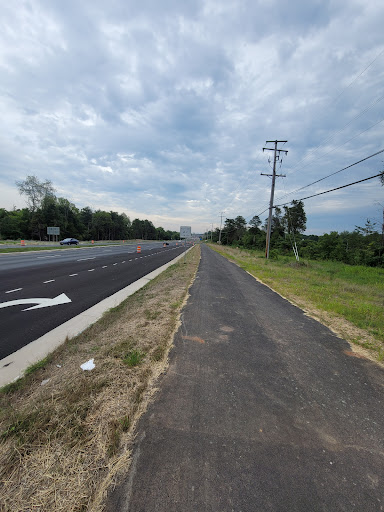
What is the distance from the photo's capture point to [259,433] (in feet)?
7.05

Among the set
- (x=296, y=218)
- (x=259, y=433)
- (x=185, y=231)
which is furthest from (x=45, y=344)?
(x=296, y=218)

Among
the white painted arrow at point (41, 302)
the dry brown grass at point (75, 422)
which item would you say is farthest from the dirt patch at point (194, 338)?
the white painted arrow at point (41, 302)

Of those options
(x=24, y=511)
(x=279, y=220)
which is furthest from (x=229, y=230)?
(x=24, y=511)

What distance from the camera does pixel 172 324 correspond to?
Answer: 4781mm

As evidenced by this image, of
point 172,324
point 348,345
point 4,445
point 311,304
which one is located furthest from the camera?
point 311,304

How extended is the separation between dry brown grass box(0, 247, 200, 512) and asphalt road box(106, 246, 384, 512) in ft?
0.66

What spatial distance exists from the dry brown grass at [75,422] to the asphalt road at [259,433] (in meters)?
0.20

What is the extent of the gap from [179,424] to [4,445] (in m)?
1.60

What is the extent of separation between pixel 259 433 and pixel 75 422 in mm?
1904

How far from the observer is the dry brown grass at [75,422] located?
5.12 feet

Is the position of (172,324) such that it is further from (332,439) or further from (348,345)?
(348,345)

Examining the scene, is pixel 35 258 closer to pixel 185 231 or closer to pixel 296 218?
pixel 185 231

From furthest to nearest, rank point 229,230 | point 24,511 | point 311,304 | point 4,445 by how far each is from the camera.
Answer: point 229,230
point 311,304
point 4,445
point 24,511

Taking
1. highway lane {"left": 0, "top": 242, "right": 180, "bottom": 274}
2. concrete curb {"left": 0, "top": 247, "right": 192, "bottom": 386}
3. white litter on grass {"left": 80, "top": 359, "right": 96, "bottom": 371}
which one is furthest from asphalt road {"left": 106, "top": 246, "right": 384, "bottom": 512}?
highway lane {"left": 0, "top": 242, "right": 180, "bottom": 274}
